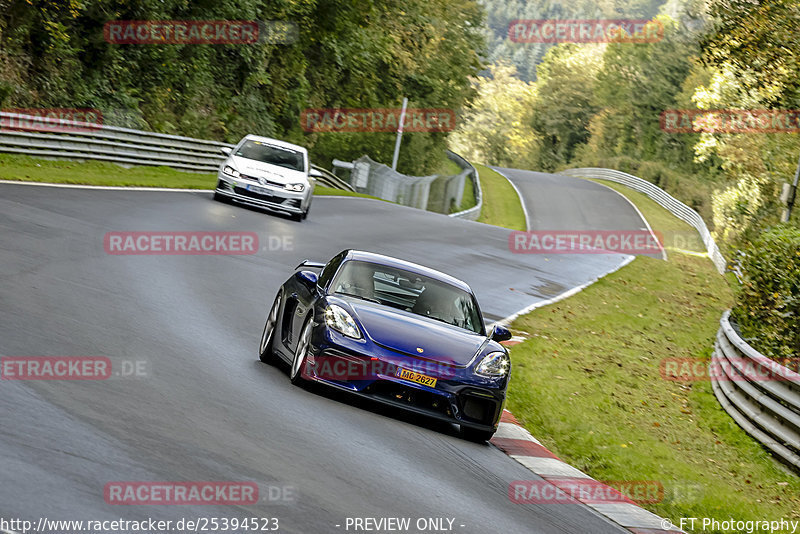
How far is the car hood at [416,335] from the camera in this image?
918 cm

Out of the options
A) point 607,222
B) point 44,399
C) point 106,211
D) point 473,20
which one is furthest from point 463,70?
point 44,399

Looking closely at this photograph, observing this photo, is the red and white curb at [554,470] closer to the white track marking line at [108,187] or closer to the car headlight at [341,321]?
the car headlight at [341,321]

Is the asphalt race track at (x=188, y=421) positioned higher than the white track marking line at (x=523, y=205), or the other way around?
the asphalt race track at (x=188, y=421)

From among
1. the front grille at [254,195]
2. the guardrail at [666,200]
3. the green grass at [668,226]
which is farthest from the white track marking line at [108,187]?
the green grass at [668,226]

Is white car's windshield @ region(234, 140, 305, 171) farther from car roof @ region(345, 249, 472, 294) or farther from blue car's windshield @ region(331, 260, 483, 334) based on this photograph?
blue car's windshield @ region(331, 260, 483, 334)

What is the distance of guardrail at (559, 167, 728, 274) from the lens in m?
47.1

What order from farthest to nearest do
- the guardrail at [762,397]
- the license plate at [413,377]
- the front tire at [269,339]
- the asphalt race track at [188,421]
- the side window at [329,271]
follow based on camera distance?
1. the guardrail at [762,397]
2. the front tire at [269,339]
3. the side window at [329,271]
4. the license plate at [413,377]
5. the asphalt race track at [188,421]

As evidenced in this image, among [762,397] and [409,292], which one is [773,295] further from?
[409,292]

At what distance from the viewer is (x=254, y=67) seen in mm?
44781

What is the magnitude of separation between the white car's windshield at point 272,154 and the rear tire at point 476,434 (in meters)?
18.4

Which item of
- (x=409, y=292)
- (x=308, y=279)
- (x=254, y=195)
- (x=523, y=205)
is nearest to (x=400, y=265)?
(x=409, y=292)

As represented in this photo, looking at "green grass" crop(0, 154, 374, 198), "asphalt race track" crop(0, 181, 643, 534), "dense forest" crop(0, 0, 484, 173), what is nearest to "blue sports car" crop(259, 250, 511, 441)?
"asphalt race track" crop(0, 181, 643, 534)

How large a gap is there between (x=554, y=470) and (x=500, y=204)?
5502 cm

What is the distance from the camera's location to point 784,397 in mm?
11039
